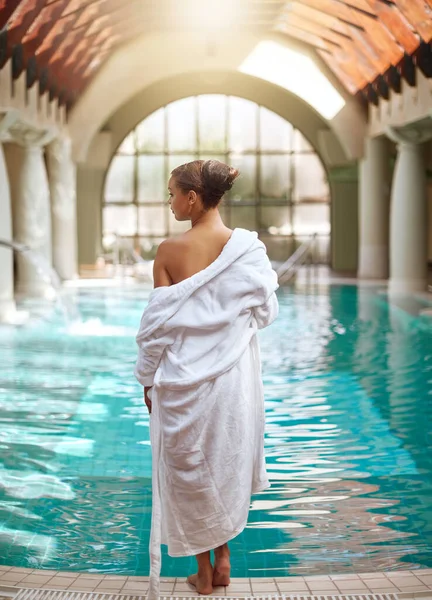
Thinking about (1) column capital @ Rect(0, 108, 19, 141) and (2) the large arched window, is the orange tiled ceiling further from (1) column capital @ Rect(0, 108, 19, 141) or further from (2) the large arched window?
(2) the large arched window

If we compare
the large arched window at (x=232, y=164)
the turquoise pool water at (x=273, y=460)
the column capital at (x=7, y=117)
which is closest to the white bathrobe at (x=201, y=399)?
the turquoise pool water at (x=273, y=460)

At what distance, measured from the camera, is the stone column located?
18.5 meters

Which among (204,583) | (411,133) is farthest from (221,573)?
(411,133)

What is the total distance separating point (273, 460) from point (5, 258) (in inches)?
373

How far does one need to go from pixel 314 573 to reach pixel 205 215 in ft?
4.65

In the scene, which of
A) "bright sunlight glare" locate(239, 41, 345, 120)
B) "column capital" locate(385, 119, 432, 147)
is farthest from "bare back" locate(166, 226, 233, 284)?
"bright sunlight glare" locate(239, 41, 345, 120)

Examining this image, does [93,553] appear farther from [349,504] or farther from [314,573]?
[349,504]

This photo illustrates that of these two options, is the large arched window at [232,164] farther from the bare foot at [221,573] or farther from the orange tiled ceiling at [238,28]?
the bare foot at [221,573]

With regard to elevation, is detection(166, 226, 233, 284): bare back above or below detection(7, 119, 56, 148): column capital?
below

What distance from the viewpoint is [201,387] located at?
336 cm

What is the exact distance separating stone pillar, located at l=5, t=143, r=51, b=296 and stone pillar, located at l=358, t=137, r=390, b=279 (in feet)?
23.8

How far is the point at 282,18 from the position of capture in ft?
64.0

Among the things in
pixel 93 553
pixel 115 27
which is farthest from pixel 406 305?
pixel 93 553

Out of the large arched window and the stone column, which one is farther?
the large arched window
